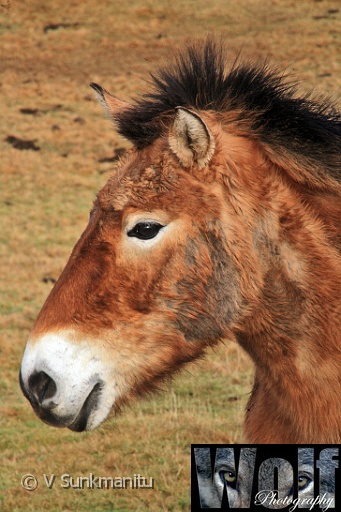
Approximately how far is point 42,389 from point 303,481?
149 centimetres

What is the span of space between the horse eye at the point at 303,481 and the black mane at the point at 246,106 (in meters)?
1.53

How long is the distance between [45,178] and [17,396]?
49.5ft

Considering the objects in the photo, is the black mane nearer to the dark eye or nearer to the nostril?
the dark eye

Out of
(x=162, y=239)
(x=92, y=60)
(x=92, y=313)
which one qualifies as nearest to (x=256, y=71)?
(x=162, y=239)

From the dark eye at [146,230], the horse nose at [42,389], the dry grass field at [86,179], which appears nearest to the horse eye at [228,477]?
the dry grass field at [86,179]

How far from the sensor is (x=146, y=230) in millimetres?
3234

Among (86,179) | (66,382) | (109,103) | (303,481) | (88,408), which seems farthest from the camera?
(86,179)

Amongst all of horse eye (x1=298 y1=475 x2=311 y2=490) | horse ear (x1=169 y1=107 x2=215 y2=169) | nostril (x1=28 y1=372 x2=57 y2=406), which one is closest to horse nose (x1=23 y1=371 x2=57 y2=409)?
nostril (x1=28 y1=372 x2=57 y2=406)

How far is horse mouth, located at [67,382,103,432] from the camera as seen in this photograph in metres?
3.19

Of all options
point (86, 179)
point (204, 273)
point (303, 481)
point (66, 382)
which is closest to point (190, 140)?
point (204, 273)

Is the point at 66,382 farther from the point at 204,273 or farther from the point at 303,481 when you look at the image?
the point at 303,481

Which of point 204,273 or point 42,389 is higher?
point 204,273

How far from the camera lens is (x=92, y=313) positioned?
3.22 metres

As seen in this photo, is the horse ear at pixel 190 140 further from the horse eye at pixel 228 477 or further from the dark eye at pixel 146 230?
the horse eye at pixel 228 477
